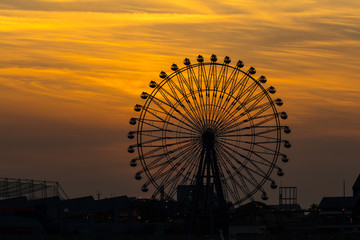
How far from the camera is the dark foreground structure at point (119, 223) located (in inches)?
4173

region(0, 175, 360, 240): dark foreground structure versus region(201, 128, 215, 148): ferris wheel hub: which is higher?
region(201, 128, 215, 148): ferris wheel hub

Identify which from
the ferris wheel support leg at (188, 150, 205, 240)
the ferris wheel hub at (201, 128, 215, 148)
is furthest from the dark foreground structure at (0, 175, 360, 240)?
the ferris wheel hub at (201, 128, 215, 148)

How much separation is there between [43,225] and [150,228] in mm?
13912

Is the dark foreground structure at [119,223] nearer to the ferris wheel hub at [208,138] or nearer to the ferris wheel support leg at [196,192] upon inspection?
the ferris wheel support leg at [196,192]

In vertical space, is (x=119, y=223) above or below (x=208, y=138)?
below

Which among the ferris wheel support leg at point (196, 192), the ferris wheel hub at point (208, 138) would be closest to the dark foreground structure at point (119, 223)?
the ferris wheel support leg at point (196, 192)

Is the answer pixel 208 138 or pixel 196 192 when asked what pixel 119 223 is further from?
pixel 208 138

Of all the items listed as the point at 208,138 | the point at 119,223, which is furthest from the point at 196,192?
the point at 119,223

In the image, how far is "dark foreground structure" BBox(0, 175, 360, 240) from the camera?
348 feet

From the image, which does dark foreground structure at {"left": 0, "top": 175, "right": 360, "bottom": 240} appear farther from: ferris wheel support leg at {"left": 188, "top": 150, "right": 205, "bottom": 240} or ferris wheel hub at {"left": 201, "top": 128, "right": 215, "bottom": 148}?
ferris wheel hub at {"left": 201, "top": 128, "right": 215, "bottom": 148}

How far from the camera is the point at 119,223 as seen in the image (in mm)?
136375

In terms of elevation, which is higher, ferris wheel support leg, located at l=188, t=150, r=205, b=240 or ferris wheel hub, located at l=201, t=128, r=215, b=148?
ferris wheel hub, located at l=201, t=128, r=215, b=148

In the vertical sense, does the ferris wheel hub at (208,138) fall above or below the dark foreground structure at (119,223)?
above

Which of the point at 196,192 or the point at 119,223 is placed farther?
the point at 119,223
